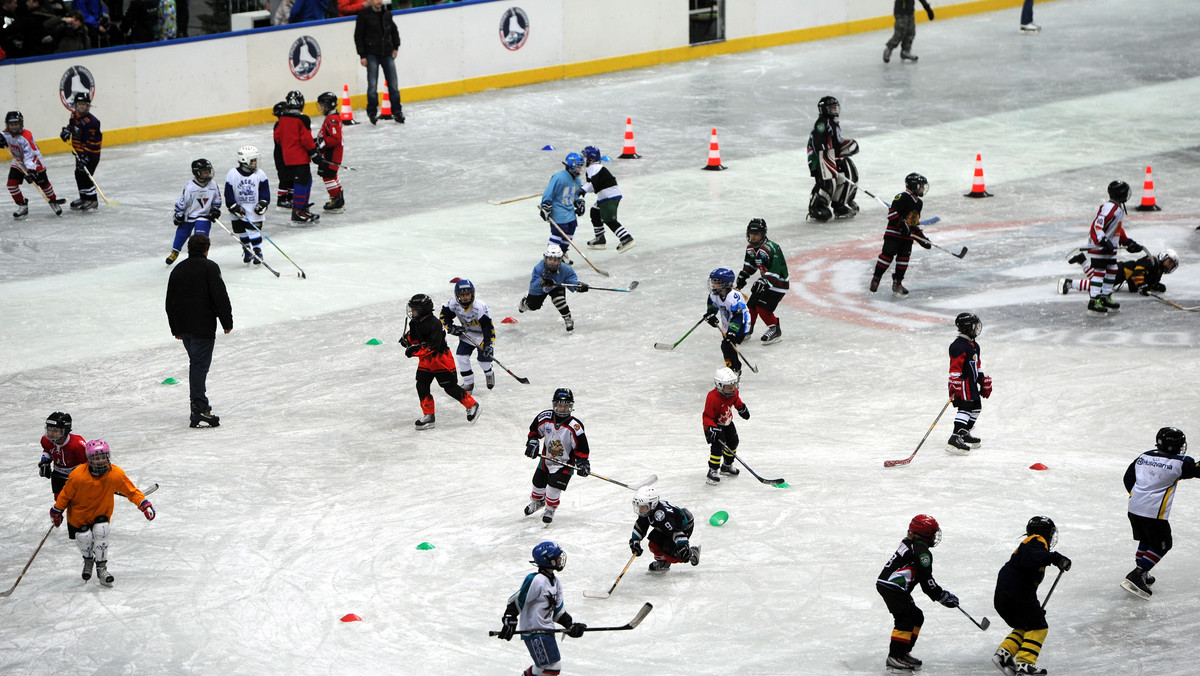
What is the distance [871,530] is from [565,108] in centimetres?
1674

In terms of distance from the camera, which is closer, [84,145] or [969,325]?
[969,325]

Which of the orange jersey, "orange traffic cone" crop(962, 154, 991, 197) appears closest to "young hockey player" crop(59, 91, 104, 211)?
the orange jersey

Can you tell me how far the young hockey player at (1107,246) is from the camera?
50.0ft

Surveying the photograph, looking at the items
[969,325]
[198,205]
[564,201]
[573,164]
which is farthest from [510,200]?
[969,325]

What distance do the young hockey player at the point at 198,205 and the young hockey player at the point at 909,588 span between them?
36.0 ft

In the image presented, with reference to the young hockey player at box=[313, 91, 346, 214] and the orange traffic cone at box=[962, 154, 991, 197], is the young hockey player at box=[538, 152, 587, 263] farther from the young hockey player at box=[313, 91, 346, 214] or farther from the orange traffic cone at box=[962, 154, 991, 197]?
the orange traffic cone at box=[962, 154, 991, 197]

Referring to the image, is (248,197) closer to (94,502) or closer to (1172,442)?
(94,502)

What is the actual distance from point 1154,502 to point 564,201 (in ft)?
31.3

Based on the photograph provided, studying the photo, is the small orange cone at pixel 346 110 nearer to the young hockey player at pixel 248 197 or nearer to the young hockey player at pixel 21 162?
the young hockey player at pixel 21 162

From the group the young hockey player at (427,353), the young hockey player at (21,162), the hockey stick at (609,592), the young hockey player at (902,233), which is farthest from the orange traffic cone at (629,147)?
the hockey stick at (609,592)

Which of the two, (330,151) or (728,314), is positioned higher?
(330,151)

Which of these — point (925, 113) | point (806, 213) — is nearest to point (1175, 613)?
point (806, 213)

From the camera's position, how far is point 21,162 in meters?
19.5

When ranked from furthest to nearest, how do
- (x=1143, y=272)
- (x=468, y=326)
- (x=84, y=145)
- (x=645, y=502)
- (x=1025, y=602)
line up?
(x=84, y=145) < (x=1143, y=272) < (x=468, y=326) < (x=645, y=502) < (x=1025, y=602)
